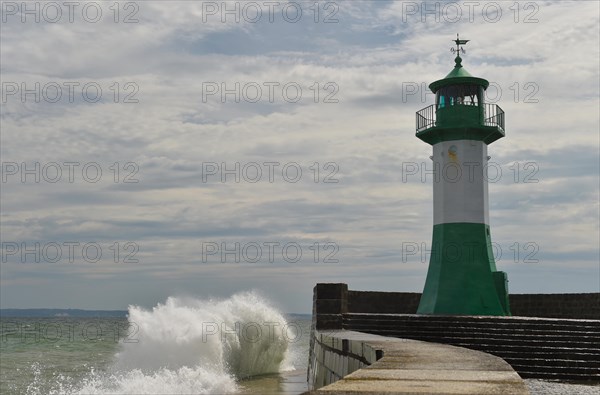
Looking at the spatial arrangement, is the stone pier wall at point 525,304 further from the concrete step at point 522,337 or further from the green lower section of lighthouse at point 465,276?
the concrete step at point 522,337

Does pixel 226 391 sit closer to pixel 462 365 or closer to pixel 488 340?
pixel 488 340

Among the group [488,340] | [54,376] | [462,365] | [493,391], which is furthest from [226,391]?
[493,391]

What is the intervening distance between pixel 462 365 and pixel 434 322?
6964mm

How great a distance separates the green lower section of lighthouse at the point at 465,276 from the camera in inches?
716

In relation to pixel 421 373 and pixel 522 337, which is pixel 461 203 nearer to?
pixel 522 337

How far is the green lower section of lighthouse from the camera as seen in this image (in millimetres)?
18188

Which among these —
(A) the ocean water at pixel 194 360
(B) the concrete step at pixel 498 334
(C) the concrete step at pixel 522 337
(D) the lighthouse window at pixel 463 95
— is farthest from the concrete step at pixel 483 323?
(D) the lighthouse window at pixel 463 95

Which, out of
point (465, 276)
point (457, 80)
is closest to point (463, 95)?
point (457, 80)

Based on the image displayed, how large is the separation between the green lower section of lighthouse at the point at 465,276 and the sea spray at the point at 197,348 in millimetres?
5574

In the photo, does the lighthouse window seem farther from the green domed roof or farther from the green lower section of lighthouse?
the green lower section of lighthouse

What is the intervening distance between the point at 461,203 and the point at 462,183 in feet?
1.67

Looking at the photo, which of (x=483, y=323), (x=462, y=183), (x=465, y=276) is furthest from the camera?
(x=462, y=183)

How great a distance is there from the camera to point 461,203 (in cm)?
1869

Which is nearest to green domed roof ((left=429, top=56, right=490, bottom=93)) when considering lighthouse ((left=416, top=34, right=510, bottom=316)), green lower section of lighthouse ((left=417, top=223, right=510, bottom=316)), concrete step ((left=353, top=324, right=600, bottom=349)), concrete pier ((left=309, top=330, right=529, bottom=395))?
lighthouse ((left=416, top=34, right=510, bottom=316))
